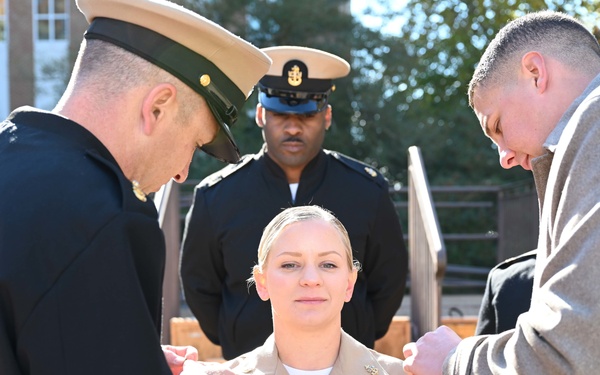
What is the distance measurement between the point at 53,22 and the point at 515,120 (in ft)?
78.9

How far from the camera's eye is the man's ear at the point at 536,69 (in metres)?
2.38

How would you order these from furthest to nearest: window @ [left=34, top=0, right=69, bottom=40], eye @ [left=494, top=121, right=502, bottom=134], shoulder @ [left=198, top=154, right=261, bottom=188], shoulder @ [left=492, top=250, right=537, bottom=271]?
window @ [left=34, top=0, right=69, bottom=40]
shoulder @ [left=198, top=154, right=261, bottom=188]
shoulder @ [left=492, top=250, right=537, bottom=271]
eye @ [left=494, top=121, right=502, bottom=134]

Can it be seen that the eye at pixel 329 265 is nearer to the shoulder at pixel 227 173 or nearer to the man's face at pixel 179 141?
the man's face at pixel 179 141

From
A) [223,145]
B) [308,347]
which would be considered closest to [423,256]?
[308,347]

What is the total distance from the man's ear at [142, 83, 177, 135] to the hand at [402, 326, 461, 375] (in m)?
0.98

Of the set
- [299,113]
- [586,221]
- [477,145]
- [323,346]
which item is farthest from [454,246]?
[586,221]

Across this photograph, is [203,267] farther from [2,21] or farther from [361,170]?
[2,21]

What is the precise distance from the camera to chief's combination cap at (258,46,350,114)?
4598 millimetres

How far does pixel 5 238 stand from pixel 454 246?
13653mm

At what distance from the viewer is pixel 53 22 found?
25016 millimetres

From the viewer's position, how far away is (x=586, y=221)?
1.95 metres

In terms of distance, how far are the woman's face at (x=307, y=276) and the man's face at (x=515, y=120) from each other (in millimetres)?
826

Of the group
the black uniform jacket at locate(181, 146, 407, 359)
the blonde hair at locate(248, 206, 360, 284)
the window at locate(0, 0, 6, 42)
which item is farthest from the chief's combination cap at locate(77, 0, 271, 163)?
the window at locate(0, 0, 6, 42)

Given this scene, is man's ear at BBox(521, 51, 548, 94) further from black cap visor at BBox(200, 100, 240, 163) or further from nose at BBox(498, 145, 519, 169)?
black cap visor at BBox(200, 100, 240, 163)
